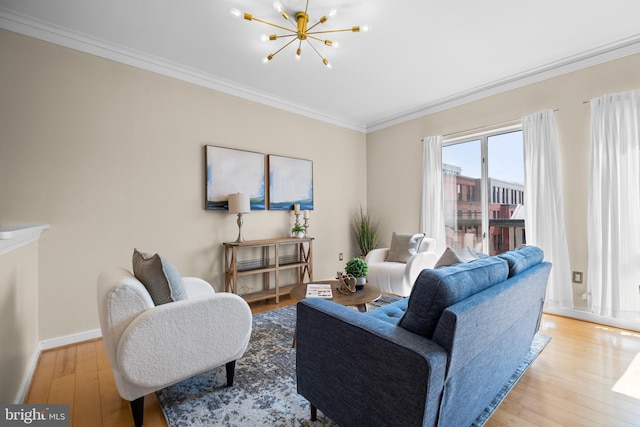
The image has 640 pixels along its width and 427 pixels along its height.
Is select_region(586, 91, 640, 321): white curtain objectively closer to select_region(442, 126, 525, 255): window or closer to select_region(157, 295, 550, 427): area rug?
select_region(442, 126, 525, 255): window

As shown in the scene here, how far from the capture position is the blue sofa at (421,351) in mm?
1071

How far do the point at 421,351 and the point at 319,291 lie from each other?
156 cm

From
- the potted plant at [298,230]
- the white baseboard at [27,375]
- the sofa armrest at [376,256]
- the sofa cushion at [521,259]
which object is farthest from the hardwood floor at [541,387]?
the potted plant at [298,230]

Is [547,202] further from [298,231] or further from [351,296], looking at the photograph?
[298,231]

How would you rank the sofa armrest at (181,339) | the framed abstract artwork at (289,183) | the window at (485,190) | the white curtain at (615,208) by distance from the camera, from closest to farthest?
the sofa armrest at (181,339) < the white curtain at (615,208) < the window at (485,190) < the framed abstract artwork at (289,183)

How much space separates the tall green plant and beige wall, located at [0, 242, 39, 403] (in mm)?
3905

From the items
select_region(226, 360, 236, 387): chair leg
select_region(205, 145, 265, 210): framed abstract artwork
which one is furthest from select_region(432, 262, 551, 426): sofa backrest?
select_region(205, 145, 265, 210): framed abstract artwork

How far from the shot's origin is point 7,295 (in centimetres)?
162

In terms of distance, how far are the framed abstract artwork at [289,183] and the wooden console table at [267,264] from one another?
1.82ft

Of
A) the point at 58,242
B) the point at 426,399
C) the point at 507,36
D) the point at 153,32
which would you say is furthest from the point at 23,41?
the point at 507,36

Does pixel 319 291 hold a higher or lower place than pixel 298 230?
lower

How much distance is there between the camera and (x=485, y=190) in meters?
3.82

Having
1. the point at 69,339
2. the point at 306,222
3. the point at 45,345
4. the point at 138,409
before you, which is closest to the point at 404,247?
the point at 306,222

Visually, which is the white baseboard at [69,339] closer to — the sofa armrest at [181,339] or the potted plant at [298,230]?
the sofa armrest at [181,339]
